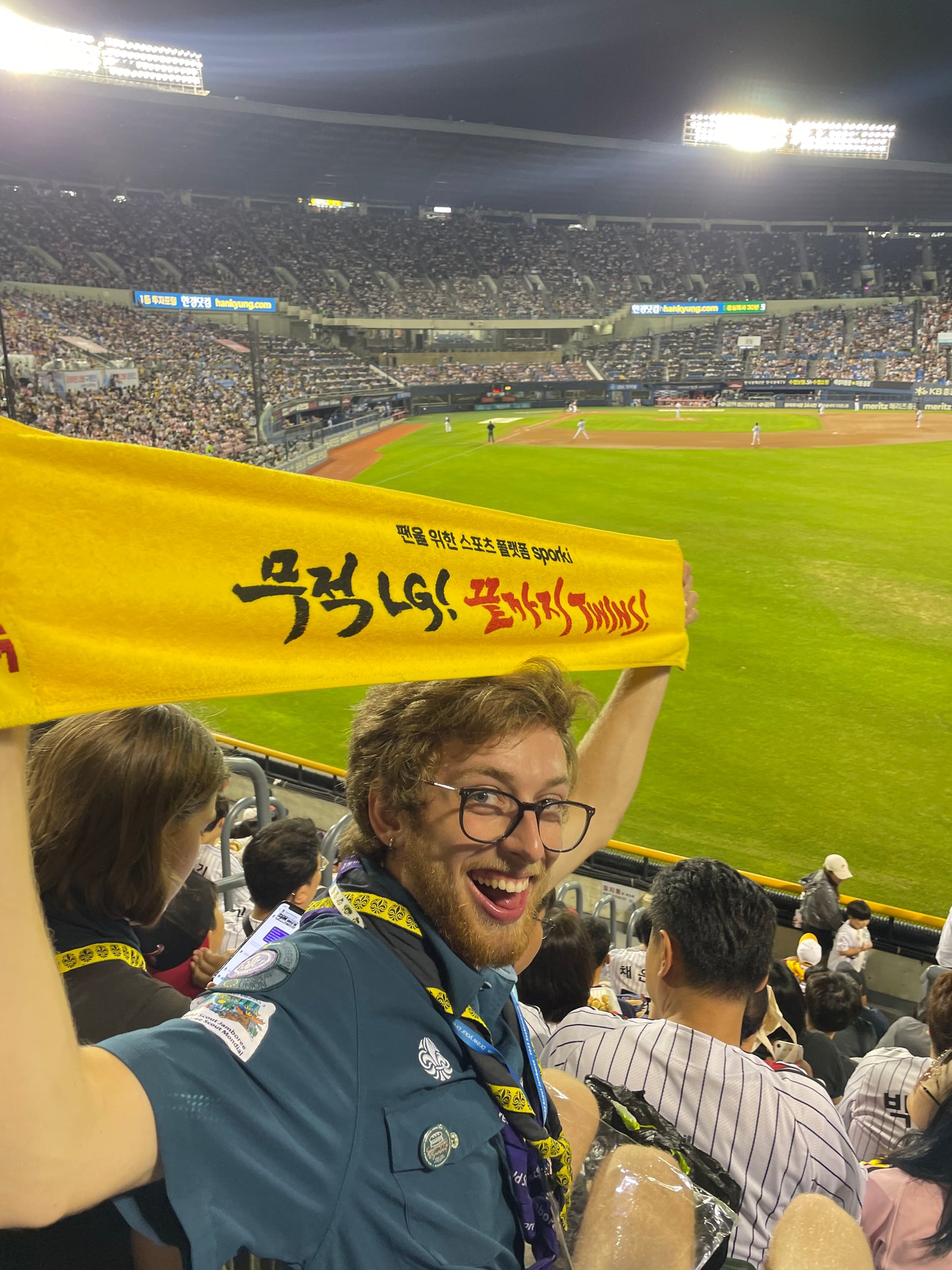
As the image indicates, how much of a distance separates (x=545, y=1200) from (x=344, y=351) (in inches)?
2317

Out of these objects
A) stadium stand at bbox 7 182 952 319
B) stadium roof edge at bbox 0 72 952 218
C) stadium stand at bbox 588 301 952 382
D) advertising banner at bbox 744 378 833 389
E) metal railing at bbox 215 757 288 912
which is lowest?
metal railing at bbox 215 757 288 912

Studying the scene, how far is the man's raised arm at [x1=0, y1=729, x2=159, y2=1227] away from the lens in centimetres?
100

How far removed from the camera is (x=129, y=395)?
112 feet

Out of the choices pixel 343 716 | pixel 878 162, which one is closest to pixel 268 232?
pixel 878 162

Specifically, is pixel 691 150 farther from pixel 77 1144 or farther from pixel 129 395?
pixel 77 1144

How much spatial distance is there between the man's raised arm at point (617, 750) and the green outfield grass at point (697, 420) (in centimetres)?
3578

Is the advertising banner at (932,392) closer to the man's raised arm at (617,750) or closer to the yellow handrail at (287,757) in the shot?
the yellow handrail at (287,757)

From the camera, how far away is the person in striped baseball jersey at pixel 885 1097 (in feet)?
10.7

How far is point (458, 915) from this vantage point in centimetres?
166

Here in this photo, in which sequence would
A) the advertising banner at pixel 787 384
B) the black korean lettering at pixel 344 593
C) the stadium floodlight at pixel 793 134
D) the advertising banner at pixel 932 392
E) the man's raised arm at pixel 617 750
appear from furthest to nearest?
the stadium floodlight at pixel 793 134
the advertising banner at pixel 787 384
the advertising banner at pixel 932 392
the man's raised arm at pixel 617 750
the black korean lettering at pixel 344 593

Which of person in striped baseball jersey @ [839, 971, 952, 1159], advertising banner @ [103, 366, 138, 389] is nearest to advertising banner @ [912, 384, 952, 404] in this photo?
advertising banner @ [103, 366, 138, 389]

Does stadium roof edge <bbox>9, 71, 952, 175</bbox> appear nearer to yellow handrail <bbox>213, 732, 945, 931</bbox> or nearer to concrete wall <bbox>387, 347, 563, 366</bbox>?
concrete wall <bbox>387, 347, 563, 366</bbox>

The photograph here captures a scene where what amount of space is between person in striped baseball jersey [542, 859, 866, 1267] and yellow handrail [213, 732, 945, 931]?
13.7 feet

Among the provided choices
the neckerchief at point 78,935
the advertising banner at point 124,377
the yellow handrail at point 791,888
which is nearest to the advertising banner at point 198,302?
the advertising banner at point 124,377
